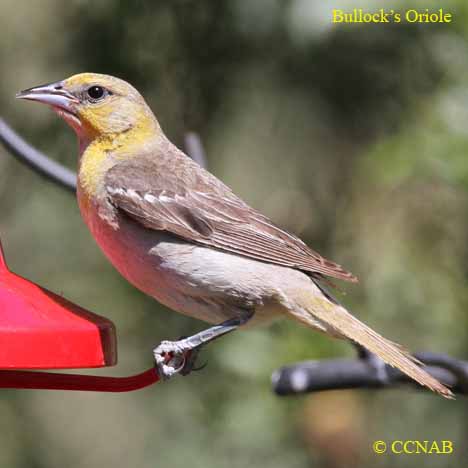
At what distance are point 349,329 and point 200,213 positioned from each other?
0.78 metres

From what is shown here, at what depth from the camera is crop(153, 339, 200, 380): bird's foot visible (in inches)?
148

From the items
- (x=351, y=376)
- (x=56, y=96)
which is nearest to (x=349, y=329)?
(x=351, y=376)

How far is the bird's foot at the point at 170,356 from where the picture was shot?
377 cm

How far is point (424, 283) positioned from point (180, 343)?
1.96m

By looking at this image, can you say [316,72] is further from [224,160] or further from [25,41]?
[25,41]

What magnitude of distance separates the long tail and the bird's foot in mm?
515

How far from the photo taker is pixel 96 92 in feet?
14.8

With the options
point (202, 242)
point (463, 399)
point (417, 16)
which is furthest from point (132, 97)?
point (463, 399)

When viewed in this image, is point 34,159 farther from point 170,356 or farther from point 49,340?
point 49,340

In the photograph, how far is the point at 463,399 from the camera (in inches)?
217

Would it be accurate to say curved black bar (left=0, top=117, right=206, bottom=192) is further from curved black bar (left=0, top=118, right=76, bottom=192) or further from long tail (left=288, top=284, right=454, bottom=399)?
long tail (left=288, top=284, right=454, bottom=399)

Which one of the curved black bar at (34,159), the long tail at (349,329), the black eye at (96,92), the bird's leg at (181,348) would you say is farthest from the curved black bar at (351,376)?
the black eye at (96,92)

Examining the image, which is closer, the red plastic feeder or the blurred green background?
the red plastic feeder

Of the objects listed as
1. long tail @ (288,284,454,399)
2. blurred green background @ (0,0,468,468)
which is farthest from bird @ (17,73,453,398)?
blurred green background @ (0,0,468,468)
